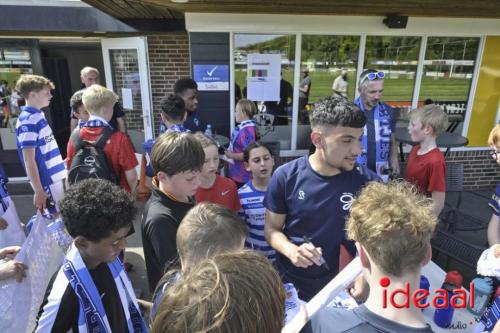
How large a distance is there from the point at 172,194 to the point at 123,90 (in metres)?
4.68

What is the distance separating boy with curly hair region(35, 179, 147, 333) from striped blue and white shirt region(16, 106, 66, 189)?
197cm

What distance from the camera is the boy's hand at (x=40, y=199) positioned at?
3205 mm

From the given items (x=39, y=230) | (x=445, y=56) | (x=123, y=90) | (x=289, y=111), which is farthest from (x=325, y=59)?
(x=39, y=230)

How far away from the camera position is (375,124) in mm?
3377

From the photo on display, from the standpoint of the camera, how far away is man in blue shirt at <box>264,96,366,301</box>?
6.05ft

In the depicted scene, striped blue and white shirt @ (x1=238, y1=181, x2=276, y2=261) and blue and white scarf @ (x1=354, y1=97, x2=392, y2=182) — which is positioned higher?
blue and white scarf @ (x1=354, y1=97, x2=392, y2=182)

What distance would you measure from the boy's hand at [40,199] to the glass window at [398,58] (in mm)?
4864

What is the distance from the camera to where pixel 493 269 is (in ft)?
6.17

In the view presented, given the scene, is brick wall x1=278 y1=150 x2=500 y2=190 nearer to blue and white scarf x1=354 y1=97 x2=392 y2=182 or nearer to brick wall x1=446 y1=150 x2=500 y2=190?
brick wall x1=446 y1=150 x2=500 y2=190

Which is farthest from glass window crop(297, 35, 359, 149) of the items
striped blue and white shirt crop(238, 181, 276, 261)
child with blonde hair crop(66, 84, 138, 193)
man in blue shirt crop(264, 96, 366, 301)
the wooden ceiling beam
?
man in blue shirt crop(264, 96, 366, 301)

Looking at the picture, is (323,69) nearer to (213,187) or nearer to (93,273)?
(213,187)

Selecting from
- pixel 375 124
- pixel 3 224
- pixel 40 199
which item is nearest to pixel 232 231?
pixel 3 224

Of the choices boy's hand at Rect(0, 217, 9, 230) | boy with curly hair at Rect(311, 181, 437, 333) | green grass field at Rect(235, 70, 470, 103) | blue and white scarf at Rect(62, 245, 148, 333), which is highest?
green grass field at Rect(235, 70, 470, 103)

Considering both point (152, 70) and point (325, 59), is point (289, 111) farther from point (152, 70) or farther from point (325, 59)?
point (152, 70)
